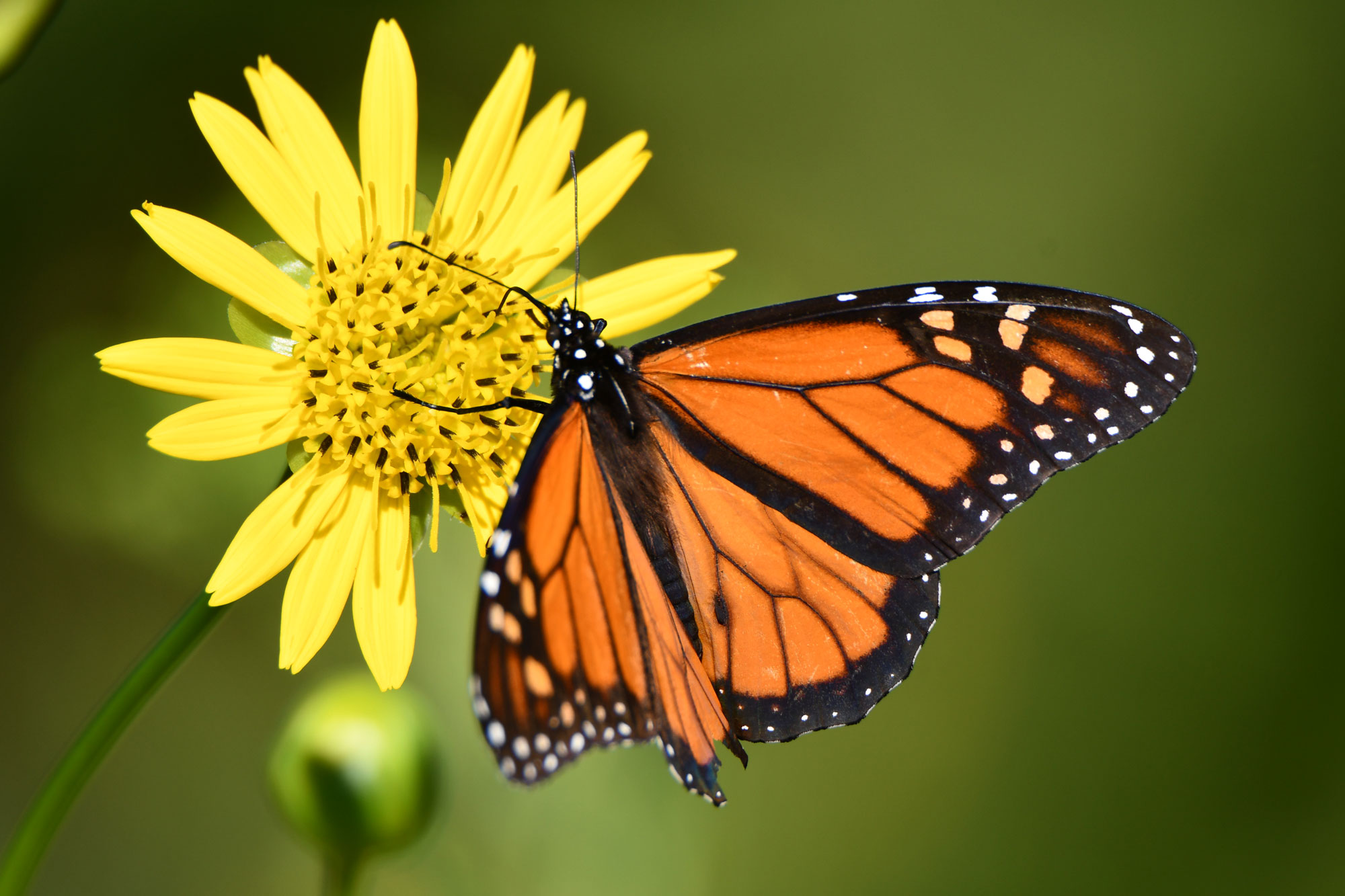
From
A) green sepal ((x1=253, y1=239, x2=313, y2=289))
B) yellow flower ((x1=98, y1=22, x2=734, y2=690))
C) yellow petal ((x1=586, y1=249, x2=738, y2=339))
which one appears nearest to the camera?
yellow flower ((x1=98, y1=22, x2=734, y2=690))

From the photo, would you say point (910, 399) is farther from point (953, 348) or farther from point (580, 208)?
point (580, 208)

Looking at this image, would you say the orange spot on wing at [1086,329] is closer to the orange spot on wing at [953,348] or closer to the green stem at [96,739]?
the orange spot on wing at [953,348]

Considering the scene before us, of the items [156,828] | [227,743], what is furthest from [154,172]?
[156,828]

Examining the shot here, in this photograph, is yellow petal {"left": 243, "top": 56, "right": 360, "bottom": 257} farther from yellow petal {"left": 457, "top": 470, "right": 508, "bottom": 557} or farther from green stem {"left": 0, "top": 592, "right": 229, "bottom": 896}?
green stem {"left": 0, "top": 592, "right": 229, "bottom": 896}

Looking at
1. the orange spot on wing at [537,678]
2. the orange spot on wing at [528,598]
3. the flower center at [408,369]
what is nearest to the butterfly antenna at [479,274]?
the flower center at [408,369]

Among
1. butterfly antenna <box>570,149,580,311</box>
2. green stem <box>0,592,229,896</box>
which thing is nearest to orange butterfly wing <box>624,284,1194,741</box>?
butterfly antenna <box>570,149,580,311</box>

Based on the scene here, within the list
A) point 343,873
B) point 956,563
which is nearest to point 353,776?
point 343,873
